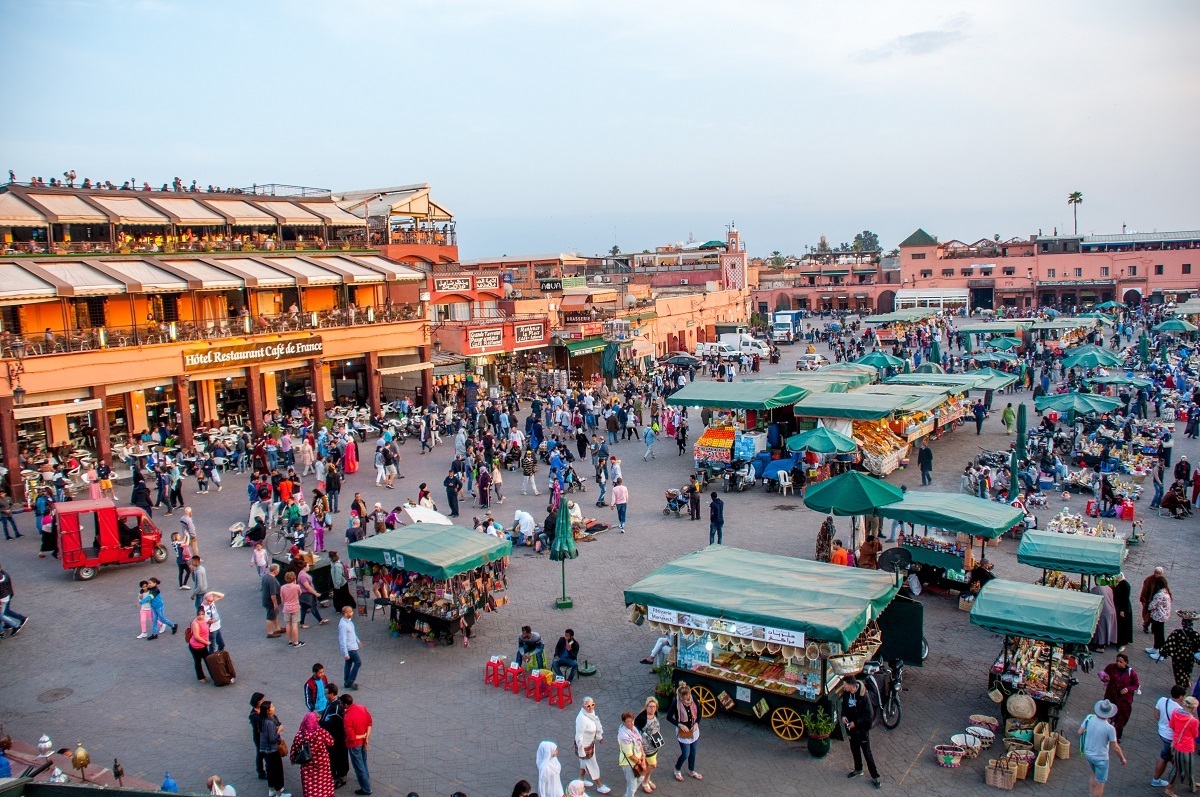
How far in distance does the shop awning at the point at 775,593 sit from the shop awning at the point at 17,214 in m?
24.9

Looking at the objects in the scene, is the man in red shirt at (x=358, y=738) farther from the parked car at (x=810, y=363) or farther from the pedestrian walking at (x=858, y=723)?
the parked car at (x=810, y=363)

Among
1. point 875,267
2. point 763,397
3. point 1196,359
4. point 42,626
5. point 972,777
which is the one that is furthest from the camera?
point 875,267

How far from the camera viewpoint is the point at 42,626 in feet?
49.0

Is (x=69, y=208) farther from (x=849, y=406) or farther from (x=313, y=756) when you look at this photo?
(x=313, y=756)

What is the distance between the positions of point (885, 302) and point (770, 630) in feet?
267

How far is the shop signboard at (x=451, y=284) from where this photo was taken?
38312 mm

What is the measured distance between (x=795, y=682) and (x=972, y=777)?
2134mm

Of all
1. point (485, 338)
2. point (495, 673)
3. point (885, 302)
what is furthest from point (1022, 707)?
point (885, 302)

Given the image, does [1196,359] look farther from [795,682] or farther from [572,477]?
[795,682]

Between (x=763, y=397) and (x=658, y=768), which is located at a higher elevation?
(x=763, y=397)

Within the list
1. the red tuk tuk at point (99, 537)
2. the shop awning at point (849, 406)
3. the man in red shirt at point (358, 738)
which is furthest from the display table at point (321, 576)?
the shop awning at point (849, 406)

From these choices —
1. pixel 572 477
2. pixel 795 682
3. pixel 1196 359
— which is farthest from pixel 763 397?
pixel 1196 359

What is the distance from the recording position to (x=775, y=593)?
11086mm

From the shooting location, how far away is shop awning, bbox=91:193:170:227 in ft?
96.6
